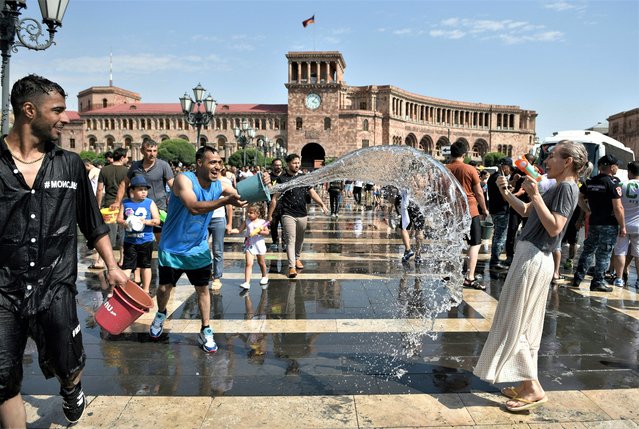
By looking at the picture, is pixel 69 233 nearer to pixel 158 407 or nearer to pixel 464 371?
pixel 158 407

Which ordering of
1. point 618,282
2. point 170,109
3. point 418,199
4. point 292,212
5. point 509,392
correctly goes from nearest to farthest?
point 509,392, point 418,199, point 618,282, point 292,212, point 170,109

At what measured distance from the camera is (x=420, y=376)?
155 inches

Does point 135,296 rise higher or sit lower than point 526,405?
higher

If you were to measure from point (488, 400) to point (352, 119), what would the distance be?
230ft

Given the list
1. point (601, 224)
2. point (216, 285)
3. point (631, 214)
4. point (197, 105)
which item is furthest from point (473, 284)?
point (197, 105)

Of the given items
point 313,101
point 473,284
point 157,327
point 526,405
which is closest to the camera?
point 526,405

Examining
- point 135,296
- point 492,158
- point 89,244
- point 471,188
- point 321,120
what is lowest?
point 135,296

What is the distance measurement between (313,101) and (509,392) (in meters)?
69.6

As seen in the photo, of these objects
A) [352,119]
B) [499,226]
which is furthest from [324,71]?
[499,226]

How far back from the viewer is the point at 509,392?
3555 millimetres

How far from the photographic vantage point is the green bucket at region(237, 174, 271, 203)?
3637 millimetres

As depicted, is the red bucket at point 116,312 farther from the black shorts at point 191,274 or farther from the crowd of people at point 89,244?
the black shorts at point 191,274

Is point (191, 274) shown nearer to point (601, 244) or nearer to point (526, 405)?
point (526, 405)

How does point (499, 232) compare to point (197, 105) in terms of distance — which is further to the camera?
point (197, 105)
